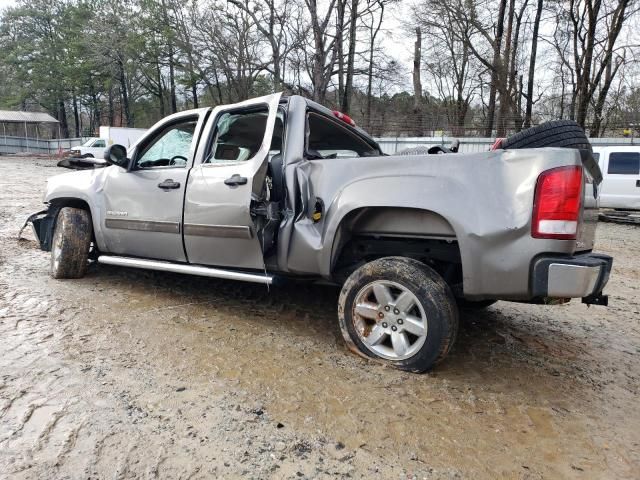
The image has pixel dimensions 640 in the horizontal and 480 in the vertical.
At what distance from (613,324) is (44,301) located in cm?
499

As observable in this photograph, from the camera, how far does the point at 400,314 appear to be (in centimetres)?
277

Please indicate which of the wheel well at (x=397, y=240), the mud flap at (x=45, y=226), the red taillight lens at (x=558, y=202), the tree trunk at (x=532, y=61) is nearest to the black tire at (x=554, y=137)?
the red taillight lens at (x=558, y=202)

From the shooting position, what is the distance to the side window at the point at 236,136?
3.68 meters

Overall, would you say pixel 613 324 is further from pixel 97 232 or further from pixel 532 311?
pixel 97 232

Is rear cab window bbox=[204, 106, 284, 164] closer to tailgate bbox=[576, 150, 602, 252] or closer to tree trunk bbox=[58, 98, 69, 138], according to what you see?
tailgate bbox=[576, 150, 602, 252]

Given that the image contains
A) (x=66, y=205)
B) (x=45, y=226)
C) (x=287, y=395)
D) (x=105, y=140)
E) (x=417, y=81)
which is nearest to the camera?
(x=287, y=395)

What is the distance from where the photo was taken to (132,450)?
2.01 meters

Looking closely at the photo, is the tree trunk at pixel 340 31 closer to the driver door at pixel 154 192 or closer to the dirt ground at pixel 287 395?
the driver door at pixel 154 192

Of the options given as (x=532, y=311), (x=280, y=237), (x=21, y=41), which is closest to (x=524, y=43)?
(x=532, y=311)

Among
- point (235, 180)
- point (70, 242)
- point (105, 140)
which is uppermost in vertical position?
point (105, 140)

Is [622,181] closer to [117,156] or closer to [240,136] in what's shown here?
[240,136]

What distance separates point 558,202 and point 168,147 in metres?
3.28

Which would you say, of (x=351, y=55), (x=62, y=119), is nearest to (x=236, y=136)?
(x=351, y=55)

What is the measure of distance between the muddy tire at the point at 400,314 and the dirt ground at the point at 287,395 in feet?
0.50
